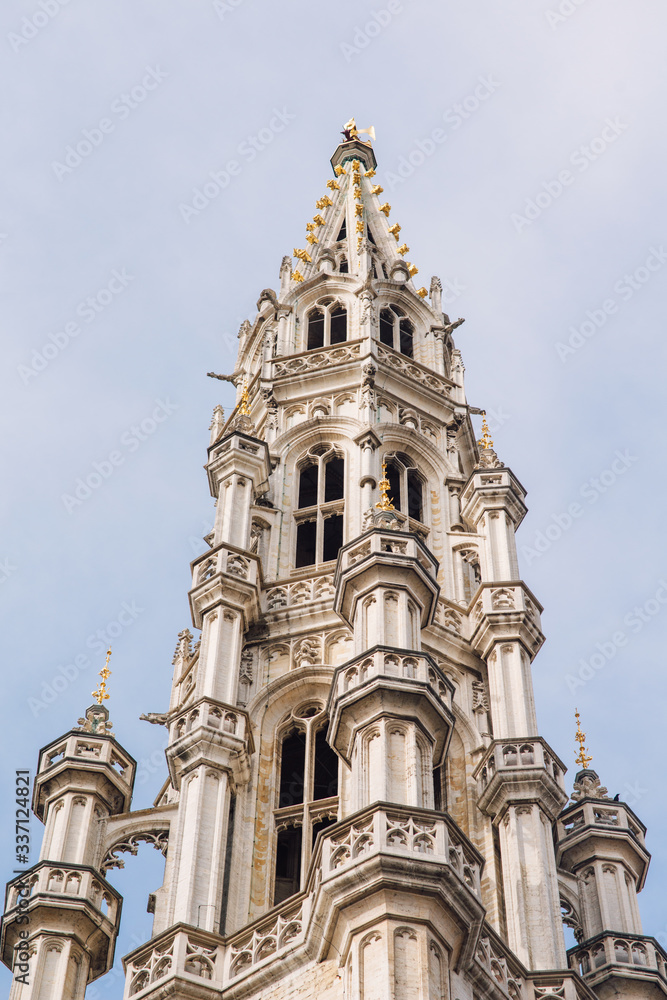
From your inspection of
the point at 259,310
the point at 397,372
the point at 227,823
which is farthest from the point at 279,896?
the point at 259,310

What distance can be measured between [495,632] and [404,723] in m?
7.13

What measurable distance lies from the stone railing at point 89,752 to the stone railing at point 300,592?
4449 mm

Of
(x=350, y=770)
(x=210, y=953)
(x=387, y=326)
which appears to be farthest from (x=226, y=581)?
(x=387, y=326)

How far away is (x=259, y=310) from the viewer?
166 ft

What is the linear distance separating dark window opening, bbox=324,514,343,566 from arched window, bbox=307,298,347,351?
7127 mm

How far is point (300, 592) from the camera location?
38.0 m

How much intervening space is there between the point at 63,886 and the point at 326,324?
1964 centimetres

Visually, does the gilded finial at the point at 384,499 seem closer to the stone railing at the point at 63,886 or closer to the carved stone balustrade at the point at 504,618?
the carved stone balustrade at the point at 504,618

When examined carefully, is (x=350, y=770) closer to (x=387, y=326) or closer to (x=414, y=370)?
(x=414, y=370)

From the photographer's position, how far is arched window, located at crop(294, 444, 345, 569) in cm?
4078

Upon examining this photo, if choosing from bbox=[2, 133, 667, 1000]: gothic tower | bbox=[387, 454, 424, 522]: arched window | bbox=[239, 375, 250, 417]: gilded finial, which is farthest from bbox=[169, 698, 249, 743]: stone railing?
bbox=[239, 375, 250, 417]: gilded finial

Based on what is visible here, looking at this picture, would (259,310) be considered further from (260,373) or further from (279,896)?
(279,896)

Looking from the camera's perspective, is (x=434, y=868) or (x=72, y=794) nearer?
(x=434, y=868)

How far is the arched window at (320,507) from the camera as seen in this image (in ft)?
134
